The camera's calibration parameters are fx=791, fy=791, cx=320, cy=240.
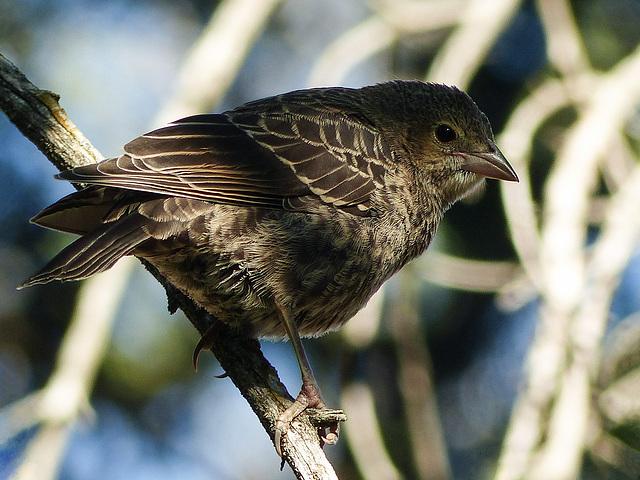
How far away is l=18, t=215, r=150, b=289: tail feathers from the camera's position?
298 cm

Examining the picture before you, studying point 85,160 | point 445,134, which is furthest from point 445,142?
point 85,160

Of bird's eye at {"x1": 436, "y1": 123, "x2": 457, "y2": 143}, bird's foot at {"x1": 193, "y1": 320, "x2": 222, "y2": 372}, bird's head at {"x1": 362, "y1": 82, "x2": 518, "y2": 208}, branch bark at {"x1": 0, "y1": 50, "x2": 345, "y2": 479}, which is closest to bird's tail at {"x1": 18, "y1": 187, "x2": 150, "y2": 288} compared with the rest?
branch bark at {"x1": 0, "y1": 50, "x2": 345, "y2": 479}

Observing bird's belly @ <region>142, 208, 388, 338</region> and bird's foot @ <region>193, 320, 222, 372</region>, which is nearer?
bird's belly @ <region>142, 208, 388, 338</region>

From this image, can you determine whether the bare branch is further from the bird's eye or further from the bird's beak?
the bird's beak

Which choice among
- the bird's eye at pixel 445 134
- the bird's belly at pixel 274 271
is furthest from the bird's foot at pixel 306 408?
the bird's eye at pixel 445 134

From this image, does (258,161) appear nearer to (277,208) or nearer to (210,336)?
(277,208)

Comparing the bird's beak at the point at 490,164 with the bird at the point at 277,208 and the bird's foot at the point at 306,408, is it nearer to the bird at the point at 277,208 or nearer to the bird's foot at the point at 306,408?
the bird at the point at 277,208

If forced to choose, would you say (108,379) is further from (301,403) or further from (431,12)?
(431,12)

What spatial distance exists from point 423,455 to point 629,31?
437cm

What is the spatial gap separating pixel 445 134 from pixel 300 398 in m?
1.80

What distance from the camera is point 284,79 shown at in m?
7.11

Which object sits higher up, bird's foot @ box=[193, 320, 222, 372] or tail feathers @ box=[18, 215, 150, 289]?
tail feathers @ box=[18, 215, 150, 289]

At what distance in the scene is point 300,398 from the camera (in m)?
3.27

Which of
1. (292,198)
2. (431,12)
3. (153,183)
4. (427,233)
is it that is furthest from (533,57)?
(153,183)
